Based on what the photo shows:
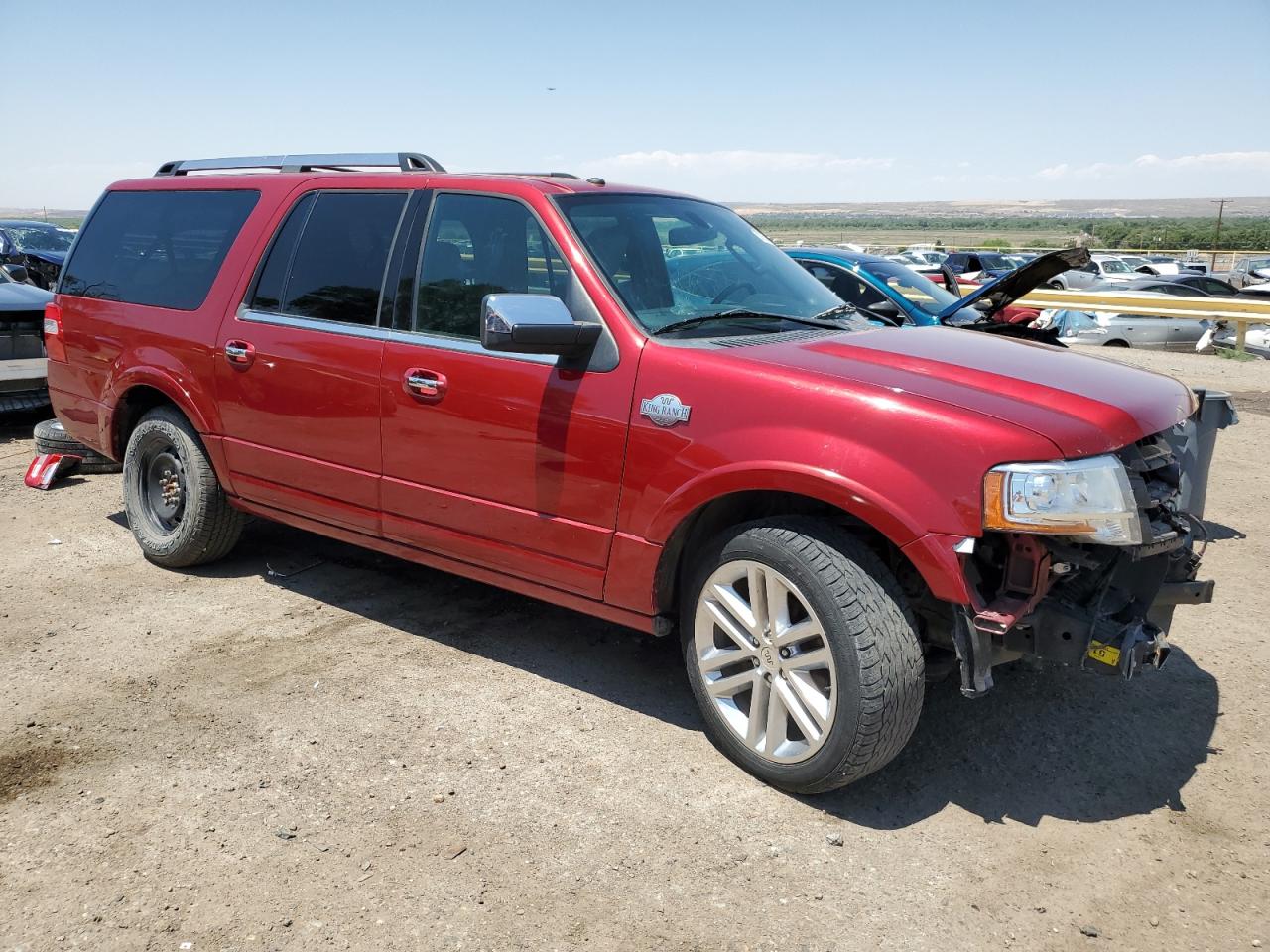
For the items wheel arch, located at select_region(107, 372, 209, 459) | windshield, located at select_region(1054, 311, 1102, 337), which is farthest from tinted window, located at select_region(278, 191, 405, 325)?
windshield, located at select_region(1054, 311, 1102, 337)

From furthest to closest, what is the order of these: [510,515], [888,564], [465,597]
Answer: [465,597], [510,515], [888,564]

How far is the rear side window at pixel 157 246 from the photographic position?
4.95 meters

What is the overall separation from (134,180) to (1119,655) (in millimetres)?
5172

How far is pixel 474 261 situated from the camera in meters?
4.07

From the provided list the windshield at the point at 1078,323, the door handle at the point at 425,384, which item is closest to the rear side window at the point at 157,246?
the door handle at the point at 425,384

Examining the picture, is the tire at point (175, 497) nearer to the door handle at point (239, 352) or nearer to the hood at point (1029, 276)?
the door handle at point (239, 352)

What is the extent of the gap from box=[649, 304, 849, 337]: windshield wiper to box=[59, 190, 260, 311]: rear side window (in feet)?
7.75

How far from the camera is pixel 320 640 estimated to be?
456cm

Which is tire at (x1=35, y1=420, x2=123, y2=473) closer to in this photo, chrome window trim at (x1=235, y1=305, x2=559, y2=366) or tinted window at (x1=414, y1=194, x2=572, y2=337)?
chrome window trim at (x1=235, y1=305, x2=559, y2=366)

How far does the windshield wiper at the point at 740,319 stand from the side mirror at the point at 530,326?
0.29m

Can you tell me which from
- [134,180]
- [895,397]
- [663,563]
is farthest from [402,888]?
[134,180]

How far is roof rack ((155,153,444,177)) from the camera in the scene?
473 cm

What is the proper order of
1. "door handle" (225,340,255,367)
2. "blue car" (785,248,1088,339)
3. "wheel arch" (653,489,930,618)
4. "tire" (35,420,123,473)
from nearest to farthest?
"wheel arch" (653,489,930,618) < "door handle" (225,340,255,367) < "tire" (35,420,123,473) < "blue car" (785,248,1088,339)

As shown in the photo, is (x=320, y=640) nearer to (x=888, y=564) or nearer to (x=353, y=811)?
(x=353, y=811)
